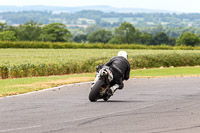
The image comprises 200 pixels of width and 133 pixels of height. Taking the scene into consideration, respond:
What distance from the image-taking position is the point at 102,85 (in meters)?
13.6

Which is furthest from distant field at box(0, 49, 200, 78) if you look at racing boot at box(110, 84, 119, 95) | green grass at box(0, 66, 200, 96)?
racing boot at box(110, 84, 119, 95)

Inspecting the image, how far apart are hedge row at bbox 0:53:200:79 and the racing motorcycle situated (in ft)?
55.3

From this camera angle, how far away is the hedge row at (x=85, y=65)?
97.9 ft

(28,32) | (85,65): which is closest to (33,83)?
(85,65)

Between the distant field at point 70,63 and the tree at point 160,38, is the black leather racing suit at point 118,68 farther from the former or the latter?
the tree at point 160,38

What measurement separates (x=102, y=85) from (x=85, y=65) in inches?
861

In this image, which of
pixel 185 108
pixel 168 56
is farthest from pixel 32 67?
pixel 185 108

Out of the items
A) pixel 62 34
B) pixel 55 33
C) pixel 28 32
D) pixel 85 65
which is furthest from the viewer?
pixel 28 32

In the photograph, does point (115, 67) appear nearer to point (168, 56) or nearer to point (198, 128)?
point (198, 128)

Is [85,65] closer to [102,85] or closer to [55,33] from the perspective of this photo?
[102,85]

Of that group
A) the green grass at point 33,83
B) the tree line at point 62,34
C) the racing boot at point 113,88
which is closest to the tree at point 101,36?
the tree line at point 62,34

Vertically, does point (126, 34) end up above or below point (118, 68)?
below

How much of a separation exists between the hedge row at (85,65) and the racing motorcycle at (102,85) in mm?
16869

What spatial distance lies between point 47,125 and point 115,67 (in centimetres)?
526
